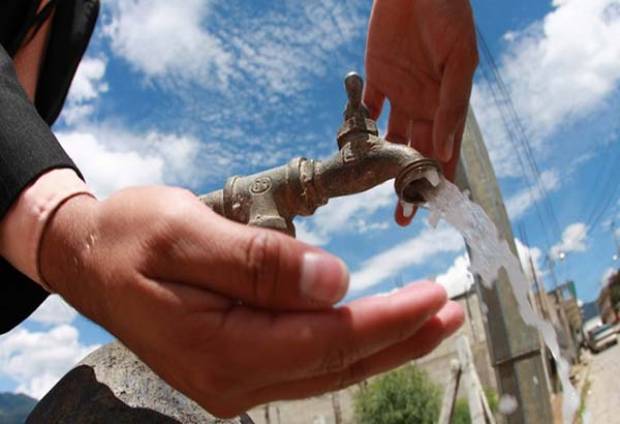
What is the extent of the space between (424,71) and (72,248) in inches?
51.8

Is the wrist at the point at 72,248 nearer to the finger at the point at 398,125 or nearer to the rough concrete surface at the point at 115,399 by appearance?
the rough concrete surface at the point at 115,399

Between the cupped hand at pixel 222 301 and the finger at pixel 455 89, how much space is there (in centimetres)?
102

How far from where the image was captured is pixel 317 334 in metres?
0.52

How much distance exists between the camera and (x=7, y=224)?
633mm

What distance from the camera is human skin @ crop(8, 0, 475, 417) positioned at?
0.52m

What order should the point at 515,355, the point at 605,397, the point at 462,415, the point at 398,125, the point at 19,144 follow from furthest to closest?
1. the point at 462,415
2. the point at 605,397
3. the point at 515,355
4. the point at 398,125
5. the point at 19,144

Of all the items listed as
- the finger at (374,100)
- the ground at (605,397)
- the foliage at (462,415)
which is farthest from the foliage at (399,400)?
the finger at (374,100)

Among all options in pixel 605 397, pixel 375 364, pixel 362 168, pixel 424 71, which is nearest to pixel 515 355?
pixel 424 71

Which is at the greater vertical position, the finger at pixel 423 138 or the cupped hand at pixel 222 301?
the finger at pixel 423 138

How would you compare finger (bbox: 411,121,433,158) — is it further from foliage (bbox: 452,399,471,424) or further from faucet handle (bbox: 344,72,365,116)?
foliage (bbox: 452,399,471,424)

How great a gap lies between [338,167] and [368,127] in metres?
0.12

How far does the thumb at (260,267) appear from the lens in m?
0.51

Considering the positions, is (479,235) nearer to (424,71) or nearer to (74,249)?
(424,71)

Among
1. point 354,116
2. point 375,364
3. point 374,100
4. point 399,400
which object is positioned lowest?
point 399,400
